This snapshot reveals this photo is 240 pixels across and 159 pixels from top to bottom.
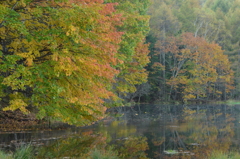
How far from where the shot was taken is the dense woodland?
8.82 meters

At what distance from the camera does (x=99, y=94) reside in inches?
464

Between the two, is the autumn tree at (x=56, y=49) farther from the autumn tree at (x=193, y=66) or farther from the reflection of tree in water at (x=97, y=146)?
the autumn tree at (x=193, y=66)

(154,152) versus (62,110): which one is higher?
(62,110)

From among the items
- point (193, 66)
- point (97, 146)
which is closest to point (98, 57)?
point (97, 146)

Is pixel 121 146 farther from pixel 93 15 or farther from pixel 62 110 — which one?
pixel 93 15

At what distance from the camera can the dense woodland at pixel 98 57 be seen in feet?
28.9

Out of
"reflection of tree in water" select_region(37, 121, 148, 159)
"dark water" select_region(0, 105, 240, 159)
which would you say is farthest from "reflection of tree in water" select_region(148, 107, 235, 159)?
"reflection of tree in water" select_region(37, 121, 148, 159)

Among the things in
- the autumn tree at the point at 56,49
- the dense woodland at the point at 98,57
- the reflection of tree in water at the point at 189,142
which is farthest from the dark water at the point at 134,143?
the autumn tree at the point at 56,49

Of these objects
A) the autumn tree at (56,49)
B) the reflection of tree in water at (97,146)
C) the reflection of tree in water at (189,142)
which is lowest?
the reflection of tree in water at (189,142)

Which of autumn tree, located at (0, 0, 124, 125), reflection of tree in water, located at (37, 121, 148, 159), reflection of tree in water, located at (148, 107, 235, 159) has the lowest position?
reflection of tree in water, located at (148, 107, 235, 159)

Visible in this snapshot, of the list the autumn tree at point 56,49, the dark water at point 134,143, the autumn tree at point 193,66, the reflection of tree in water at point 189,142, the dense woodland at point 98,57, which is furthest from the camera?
the autumn tree at point 193,66

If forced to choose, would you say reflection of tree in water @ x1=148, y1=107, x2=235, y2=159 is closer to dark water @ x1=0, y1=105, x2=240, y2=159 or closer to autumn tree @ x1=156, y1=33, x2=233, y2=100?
dark water @ x1=0, y1=105, x2=240, y2=159

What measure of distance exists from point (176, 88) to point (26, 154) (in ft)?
134

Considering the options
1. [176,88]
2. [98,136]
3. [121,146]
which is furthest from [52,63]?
[176,88]
